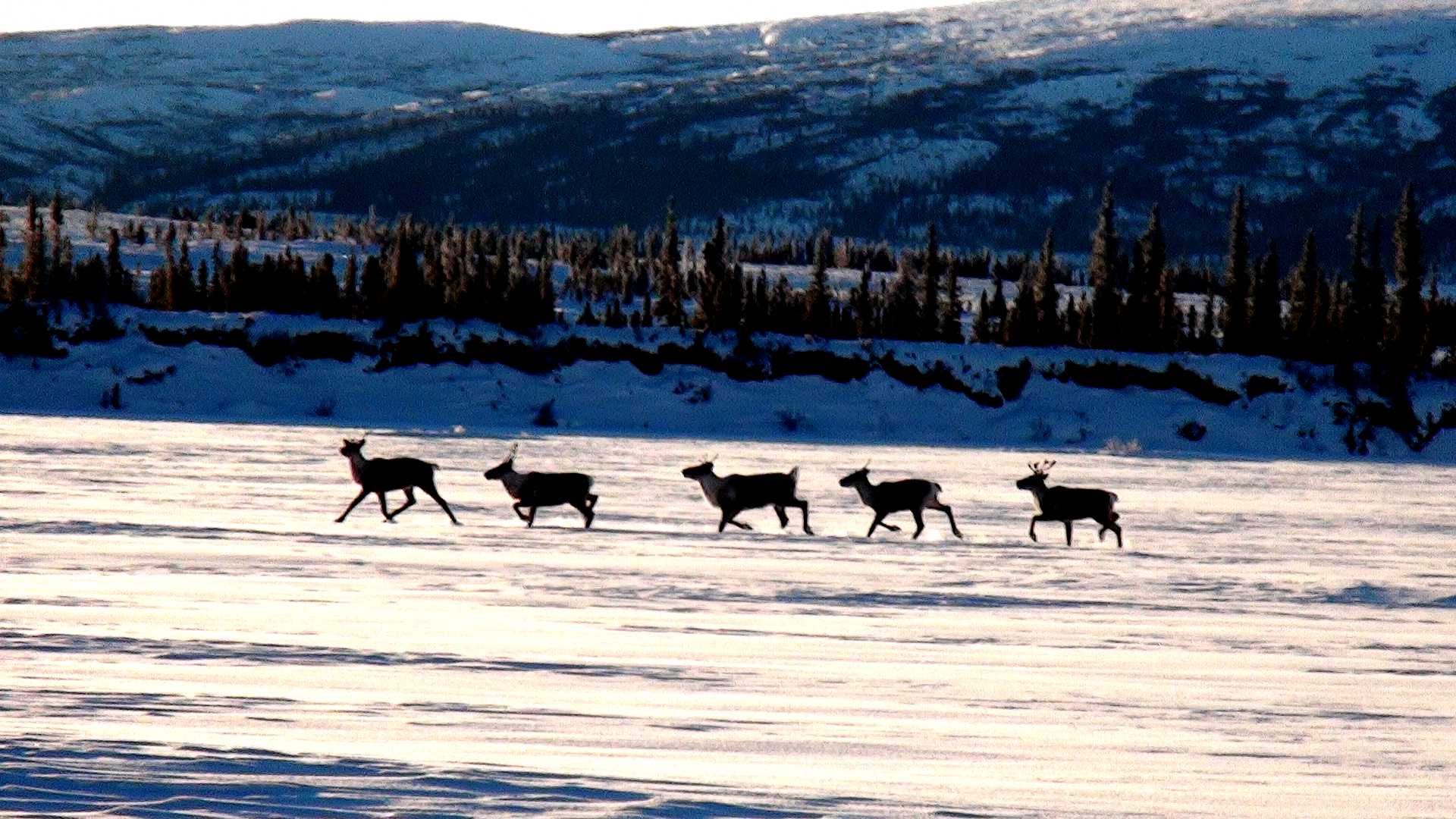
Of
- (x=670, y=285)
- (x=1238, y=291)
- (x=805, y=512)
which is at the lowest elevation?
(x=805, y=512)

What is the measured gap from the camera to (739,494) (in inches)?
786

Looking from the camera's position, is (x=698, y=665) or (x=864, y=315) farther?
(x=864, y=315)

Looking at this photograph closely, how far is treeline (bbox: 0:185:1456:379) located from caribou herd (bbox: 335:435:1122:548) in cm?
3071

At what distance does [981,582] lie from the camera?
15.6 metres

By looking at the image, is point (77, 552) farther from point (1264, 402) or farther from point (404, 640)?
point (1264, 402)

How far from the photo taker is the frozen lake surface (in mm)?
7750

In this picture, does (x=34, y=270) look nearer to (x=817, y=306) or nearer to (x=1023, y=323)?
(x=817, y=306)

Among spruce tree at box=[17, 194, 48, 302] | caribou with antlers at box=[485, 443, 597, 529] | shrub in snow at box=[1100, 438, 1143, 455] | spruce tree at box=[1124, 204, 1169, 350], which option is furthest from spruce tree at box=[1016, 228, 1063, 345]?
caribou with antlers at box=[485, 443, 597, 529]

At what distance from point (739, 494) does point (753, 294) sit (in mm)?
34083

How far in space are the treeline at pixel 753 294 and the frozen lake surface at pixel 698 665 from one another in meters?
31.3

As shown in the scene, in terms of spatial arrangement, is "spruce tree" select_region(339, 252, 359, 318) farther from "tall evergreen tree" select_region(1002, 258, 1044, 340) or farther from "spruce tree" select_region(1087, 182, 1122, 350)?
"spruce tree" select_region(1087, 182, 1122, 350)

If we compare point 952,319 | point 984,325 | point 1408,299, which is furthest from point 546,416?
point 1408,299

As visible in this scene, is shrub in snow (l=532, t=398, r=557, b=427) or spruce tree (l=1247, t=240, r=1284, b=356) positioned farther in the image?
spruce tree (l=1247, t=240, r=1284, b=356)

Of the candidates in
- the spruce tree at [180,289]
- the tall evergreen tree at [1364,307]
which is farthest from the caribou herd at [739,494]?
the tall evergreen tree at [1364,307]
